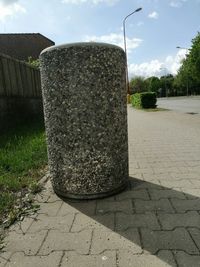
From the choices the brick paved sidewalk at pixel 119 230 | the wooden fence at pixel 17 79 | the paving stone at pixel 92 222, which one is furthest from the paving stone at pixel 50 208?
the wooden fence at pixel 17 79

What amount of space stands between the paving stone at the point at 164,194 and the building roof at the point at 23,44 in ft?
142

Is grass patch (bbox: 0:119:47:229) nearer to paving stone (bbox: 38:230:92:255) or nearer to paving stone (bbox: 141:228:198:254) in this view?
paving stone (bbox: 38:230:92:255)

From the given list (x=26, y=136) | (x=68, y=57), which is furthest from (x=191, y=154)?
(x=26, y=136)

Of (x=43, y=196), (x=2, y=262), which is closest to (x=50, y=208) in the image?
(x=43, y=196)

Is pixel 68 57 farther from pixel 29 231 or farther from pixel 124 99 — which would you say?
pixel 29 231

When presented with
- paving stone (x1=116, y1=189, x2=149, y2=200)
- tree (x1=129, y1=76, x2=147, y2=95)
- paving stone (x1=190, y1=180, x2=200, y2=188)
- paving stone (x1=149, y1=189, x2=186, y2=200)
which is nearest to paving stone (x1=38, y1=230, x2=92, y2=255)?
paving stone (x1=116, y1=189, x2=149, y2=200)

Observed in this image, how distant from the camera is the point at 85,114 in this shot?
11.9 ft

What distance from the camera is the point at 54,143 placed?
3.85m

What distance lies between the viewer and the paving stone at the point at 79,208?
11.4ft

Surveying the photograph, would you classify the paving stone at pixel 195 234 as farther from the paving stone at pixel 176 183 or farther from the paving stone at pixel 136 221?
the paving stone at pixel 176 183

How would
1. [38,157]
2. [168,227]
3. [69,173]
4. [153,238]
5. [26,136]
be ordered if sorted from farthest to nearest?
[26,136], [38,157], [69,173], [168,227], [153,238]

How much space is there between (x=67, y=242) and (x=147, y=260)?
741 millimetres

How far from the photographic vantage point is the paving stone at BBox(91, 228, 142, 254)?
268cm

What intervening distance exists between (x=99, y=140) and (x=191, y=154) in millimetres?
3084
